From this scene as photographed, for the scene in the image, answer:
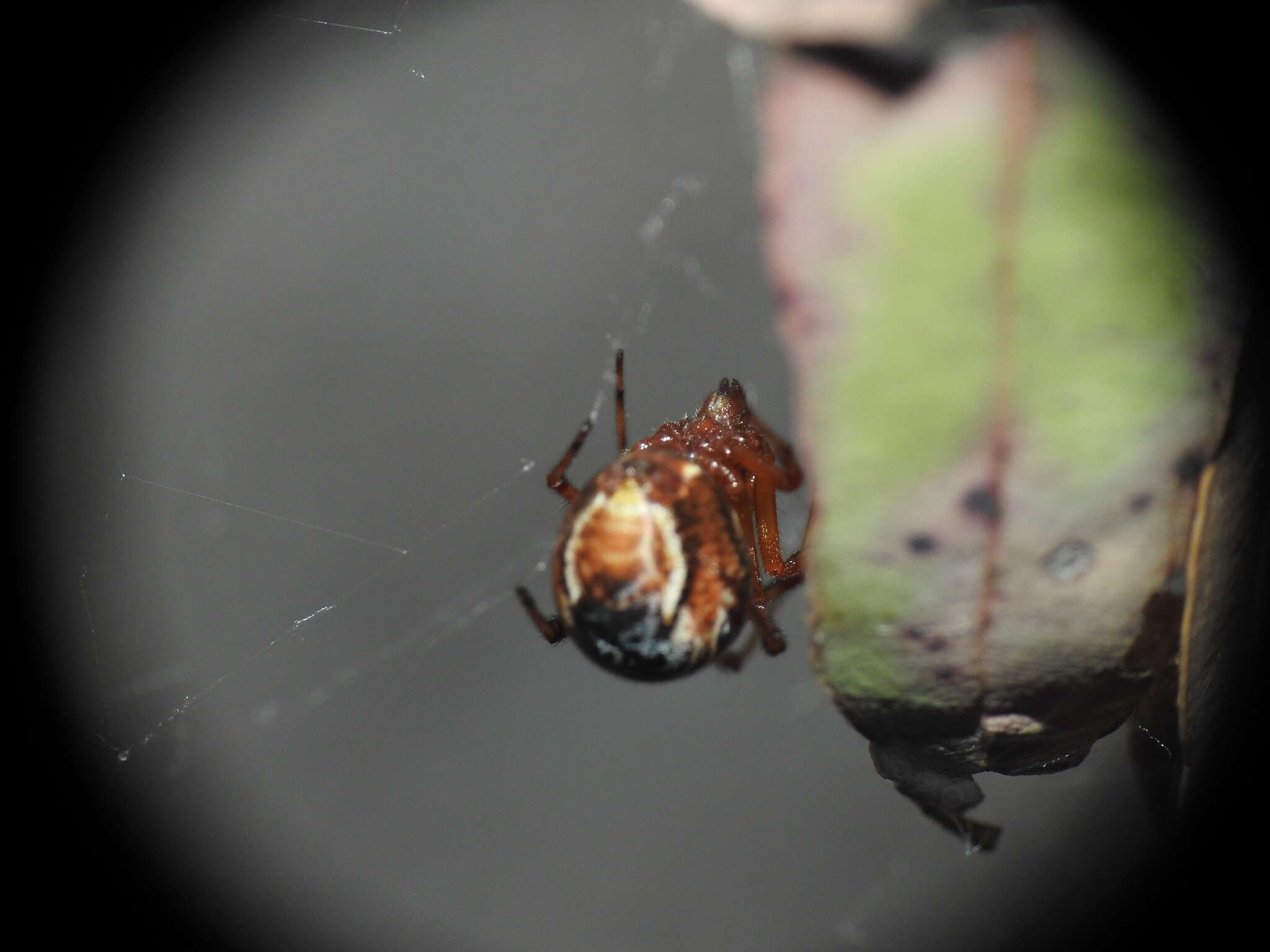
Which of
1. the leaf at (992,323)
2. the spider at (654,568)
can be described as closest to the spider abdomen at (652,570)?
the spider at (654,568)

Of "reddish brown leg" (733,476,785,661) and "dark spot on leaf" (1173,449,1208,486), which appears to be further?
"reddish brown leg" (733,476,785,661)

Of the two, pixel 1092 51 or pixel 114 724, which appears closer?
pixel 1092 51

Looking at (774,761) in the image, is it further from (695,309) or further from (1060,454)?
(1060,454)

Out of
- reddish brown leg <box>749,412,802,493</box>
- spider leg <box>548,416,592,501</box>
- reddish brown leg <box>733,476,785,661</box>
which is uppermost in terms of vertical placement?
spider leg <box>548,416,592,501</box>

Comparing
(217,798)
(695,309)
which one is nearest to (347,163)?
(695,309)

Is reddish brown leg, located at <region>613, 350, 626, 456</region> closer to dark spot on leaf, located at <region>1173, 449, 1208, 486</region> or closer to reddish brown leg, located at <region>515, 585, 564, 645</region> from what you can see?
reddish brown leg, located at <region>515, 585, 564, 645</region>

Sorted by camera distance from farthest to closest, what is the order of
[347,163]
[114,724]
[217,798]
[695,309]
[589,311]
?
1. [217,798]
2. [589,311]
3. [347,163]
4. [695,309]
5. [114,724]

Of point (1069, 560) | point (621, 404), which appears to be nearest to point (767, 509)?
point (621, 404)

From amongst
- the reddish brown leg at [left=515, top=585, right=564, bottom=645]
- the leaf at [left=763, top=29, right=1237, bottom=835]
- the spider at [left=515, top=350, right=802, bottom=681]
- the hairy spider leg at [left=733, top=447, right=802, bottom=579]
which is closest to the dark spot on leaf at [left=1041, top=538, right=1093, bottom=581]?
the leaf at [left=763, top=29, right=1237, bottom=835]
